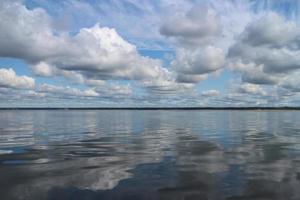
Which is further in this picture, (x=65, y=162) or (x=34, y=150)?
(x=34, y=150)

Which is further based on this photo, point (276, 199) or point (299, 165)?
point (299, 165)

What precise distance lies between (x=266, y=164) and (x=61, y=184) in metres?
10.4

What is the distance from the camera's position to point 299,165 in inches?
700

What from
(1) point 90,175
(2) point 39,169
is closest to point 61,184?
(1) point 90,175

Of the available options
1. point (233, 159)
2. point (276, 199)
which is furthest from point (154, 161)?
point (276, 199)

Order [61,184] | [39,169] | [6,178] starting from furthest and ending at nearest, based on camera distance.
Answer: [39,169] → [6,178] → [61,184]

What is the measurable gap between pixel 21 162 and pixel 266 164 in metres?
12.8

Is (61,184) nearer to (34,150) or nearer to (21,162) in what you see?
(21,162)

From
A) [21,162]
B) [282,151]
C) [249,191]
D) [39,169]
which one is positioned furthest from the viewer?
[282,151]

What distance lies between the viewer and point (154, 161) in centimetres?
1889

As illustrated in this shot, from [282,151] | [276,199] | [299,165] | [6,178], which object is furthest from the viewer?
[282,151]

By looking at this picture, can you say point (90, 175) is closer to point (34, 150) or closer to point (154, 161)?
point (154, 161)

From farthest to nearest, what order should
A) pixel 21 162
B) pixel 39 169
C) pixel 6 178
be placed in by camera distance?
1. pixel 21 162
2. pixel 39 169
3. pixel 6 178

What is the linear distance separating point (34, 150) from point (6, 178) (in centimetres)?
965
